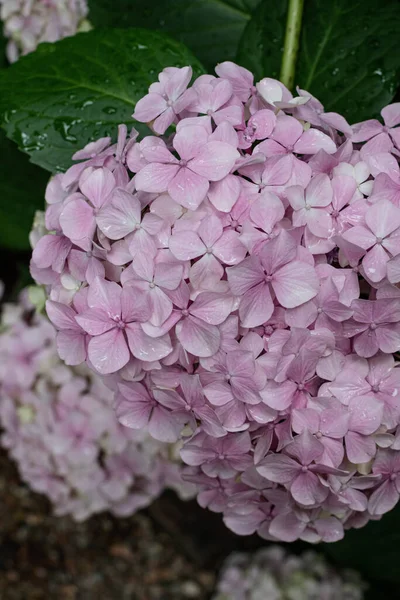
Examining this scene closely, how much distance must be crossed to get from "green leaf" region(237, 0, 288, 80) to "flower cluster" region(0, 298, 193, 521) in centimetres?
54

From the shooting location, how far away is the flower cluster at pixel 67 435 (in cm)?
118

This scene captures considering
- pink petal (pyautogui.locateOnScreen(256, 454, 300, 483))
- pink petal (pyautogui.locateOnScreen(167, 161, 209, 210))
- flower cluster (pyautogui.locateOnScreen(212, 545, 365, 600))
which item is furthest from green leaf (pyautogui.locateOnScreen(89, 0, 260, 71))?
→ flower cluster (pyautogui.locateOnScreen(212, 545, 365, 600))

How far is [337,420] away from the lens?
1.82 feet

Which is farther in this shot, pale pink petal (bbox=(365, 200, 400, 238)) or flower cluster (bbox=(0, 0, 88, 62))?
flower cluster (bbox=(0, 0, 88, 62))

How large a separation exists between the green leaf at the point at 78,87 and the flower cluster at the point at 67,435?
472 mm

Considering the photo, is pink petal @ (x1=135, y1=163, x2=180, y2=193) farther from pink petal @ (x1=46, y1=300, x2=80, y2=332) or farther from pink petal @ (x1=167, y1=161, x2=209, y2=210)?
pink petal @ (x1=46, y1=300, x2=80, y2=332)

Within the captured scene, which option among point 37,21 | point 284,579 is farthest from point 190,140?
point 284,579

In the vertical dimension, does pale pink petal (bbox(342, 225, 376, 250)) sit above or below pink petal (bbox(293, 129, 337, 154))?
below

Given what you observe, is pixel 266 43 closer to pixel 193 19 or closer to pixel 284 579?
pixel 193 19

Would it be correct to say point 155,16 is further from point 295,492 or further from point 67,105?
point 295,492

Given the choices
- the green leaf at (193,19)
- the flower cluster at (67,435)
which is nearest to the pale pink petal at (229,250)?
the green leaf at (193,19)

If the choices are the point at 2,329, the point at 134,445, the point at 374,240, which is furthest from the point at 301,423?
the point at 2,329

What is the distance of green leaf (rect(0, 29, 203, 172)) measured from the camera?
734 millimetres

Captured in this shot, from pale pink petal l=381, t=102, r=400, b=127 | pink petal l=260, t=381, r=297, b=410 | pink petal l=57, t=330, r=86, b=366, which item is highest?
pale pink petal l=381, t=102, r=400, b=127
